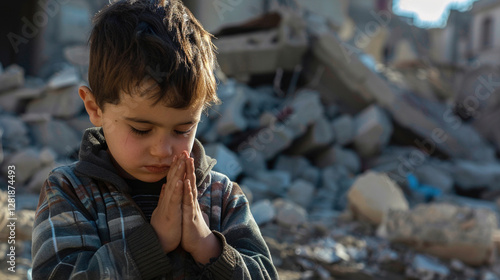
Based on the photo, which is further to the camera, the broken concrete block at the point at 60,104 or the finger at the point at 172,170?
the broken concrete block at the point at 60,104

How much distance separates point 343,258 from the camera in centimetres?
354

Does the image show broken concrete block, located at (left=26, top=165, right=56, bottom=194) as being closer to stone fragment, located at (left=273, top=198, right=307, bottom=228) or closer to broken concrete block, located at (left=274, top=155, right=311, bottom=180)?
stone fragment, located at (left=273, top=198, right=307, bottom=228)

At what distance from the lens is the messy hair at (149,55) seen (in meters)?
0.98

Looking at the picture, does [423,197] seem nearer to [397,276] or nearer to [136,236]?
[397,276]

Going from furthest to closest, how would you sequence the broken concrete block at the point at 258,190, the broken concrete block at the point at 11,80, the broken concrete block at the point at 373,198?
1. the broken concrete block at the point at 11,80
2. the broken concrete block at the point at 258,190
3. the broken concrete block at the point at 373,198

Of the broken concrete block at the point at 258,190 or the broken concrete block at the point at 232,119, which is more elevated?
the broken concrete block at the point at 232,119

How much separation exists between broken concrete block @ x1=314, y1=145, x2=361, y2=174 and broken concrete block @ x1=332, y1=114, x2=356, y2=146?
15 cm

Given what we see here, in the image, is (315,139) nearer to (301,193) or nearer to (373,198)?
(301,193)

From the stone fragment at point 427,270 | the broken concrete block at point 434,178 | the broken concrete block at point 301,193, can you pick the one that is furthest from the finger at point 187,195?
the broken concrete block at point 434,178

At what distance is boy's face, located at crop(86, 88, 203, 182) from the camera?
1.00m

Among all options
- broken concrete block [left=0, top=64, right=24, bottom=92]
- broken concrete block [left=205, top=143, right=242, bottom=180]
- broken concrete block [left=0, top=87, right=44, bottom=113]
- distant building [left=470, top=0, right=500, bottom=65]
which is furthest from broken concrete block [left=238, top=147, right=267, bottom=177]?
distant building [left=470, top=0, right=500, bottom=65]

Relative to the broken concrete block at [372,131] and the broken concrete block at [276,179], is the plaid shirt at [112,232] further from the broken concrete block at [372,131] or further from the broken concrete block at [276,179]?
the broken concrete block at [372,131]

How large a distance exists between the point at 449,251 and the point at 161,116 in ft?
11.4

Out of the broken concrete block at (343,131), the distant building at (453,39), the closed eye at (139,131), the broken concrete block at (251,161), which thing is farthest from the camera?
the distant building at (453,39)
